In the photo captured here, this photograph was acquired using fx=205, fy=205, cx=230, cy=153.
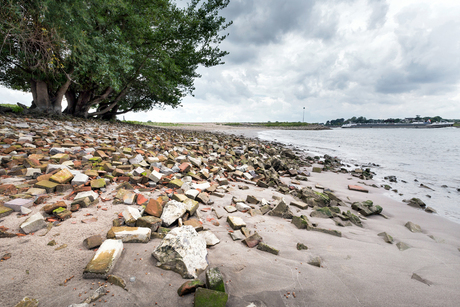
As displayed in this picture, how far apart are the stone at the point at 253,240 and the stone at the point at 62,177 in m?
2.74

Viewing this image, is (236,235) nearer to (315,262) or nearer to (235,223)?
(235,223)

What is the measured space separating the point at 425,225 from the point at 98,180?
5.51 meters

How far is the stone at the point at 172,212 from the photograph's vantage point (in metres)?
2.31

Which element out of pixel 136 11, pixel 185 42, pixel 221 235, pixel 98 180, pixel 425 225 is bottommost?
pixel 425 225

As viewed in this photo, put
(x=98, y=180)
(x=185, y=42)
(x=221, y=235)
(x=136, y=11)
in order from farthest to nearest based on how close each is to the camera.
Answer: (x=185, y=42) → (x=136, y=11) → (x=98, y=180) → (x=221, y=235)

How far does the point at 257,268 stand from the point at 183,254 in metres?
0.68

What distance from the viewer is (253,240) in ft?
7.48

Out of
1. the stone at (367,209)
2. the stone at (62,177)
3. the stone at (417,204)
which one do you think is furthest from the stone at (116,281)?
the stone at (417,204)

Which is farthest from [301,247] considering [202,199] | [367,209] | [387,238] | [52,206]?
[52,206]

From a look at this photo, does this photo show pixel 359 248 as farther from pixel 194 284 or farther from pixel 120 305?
pixel 120 305

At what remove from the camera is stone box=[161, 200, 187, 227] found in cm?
231

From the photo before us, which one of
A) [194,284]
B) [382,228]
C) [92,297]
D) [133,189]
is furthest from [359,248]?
[133,189]

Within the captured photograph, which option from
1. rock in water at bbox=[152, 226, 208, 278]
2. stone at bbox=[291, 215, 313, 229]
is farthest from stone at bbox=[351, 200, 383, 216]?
rock in water at bbox=[152, 226, 208, 278]

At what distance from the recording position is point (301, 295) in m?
1.61
